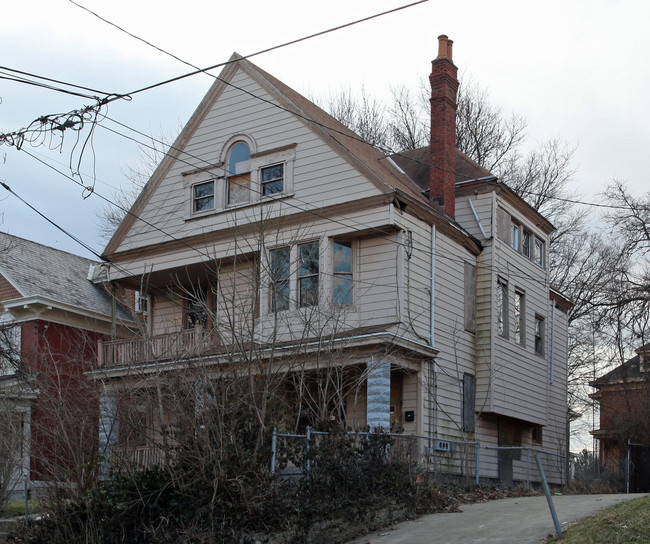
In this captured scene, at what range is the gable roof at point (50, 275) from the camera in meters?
25.1

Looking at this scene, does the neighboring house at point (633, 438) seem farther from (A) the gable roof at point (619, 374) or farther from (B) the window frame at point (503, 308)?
(B) the window frame at point (503, 308)

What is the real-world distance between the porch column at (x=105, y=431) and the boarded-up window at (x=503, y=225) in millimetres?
12270

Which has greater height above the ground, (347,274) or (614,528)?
(347,274)

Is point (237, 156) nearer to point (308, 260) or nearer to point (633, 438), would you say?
point (308, 260)

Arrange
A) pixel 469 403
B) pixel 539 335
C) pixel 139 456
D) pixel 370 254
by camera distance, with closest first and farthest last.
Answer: pixel 139 456
pixel 370 254
pixel 469 403
pixel 539 335

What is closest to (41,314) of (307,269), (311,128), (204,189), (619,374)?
(204,189)

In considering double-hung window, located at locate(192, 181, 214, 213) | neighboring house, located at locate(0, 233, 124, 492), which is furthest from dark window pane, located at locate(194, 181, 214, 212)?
neighboring house, located at locate(0, 233, 124, 492)

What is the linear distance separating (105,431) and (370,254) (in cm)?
835

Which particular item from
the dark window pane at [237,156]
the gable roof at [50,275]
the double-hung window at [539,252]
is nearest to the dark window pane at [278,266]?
the dark window pane at [237,156]

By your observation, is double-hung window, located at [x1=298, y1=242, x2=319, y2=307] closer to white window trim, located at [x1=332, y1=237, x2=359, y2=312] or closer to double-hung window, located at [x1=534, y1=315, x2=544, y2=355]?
white window trim, located at [x1=332, y1=237, x2=359, y2=312]

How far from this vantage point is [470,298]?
70.9 feet

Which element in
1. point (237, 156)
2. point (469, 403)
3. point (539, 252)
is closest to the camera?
point (469, 403)

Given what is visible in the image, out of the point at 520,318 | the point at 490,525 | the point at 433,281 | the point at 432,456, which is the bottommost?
the point at 490,525

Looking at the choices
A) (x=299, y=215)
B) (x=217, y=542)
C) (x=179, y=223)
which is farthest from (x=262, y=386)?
(x=179, y=223)
